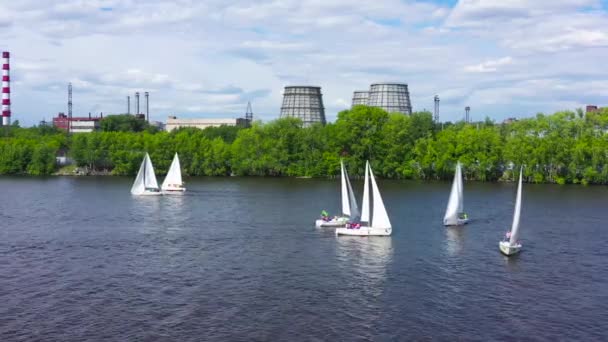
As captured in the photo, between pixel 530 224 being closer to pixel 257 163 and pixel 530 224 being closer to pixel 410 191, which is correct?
pixel 410 191

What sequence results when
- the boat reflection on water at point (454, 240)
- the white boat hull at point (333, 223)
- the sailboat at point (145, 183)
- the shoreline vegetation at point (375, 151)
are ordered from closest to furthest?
the boat reflection on water at point (454, 240)
the white boat hull at point (333, 223)
the sailboat at point (145, 183)
the shoreline vegetation at point (375, 151)

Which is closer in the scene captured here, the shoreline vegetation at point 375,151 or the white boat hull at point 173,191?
the white boat hull at point 173,191

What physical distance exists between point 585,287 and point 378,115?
133 m

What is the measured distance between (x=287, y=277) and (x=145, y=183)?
78994 mm

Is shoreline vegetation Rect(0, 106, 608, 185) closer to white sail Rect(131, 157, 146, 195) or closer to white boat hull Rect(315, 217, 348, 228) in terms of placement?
white sail Rect(131, 157, 146, 195)

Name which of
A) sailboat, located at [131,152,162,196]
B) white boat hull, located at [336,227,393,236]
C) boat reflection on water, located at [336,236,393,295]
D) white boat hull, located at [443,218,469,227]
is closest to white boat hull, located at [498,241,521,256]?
boat reflection on water, located at [336,236,393,295]

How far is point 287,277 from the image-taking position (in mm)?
55250

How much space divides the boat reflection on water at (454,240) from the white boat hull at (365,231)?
280 inches

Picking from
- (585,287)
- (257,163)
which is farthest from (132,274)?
(257,163)

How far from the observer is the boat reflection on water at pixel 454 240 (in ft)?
223

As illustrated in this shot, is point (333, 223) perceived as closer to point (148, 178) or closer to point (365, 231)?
point (365, 231)

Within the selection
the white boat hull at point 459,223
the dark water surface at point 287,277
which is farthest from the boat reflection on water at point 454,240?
the white boat hull at point 459,223

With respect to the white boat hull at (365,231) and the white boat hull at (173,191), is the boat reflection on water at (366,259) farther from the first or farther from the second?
the white boat hull at (173,191)

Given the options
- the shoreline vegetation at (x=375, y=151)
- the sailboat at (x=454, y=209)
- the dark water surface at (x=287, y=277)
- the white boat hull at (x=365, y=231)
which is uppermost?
the shoreline vegetation at (x=375, y=151)
